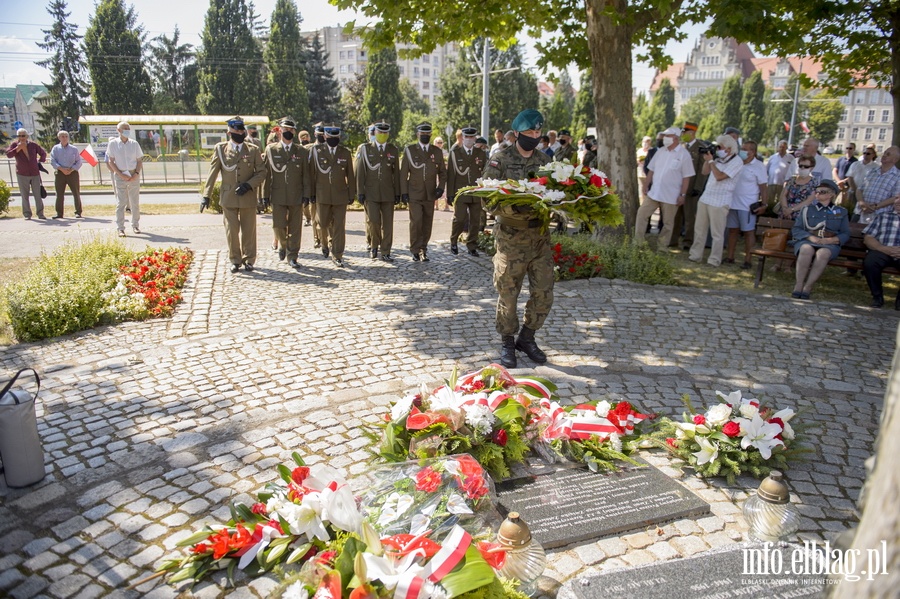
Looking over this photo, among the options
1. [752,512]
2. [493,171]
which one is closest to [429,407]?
[752,512]

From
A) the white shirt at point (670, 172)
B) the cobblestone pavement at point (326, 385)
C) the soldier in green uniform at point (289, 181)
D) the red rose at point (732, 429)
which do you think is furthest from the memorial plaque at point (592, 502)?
the white shirt at point (670, 172)

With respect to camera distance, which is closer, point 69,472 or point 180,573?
point 180,573

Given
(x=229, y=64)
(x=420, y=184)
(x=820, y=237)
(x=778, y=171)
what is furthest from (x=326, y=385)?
(x=229, y=64)

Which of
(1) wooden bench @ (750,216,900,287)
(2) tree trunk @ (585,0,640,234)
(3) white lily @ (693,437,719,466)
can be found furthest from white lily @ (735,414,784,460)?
(2) tree trunk @ (585,0,640,234)

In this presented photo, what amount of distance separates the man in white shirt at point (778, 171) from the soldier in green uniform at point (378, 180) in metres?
7.76

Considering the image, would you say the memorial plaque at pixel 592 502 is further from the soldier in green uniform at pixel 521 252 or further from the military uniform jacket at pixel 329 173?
the military uniform jacket at pixel 329 173

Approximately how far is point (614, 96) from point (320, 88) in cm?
5270

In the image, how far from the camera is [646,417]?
502 centimetres

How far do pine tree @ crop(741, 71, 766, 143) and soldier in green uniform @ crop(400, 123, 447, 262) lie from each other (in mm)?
74152

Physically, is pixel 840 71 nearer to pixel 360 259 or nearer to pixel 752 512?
pixel 360 259

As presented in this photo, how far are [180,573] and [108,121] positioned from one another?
1191 inches

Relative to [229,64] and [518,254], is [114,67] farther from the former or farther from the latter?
[518,254]

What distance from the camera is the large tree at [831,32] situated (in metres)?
8.88

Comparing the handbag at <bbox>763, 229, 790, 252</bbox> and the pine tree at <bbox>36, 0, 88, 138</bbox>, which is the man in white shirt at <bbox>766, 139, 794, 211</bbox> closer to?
the handbag at <bbox>763, 229, 790, 252</bbox>
